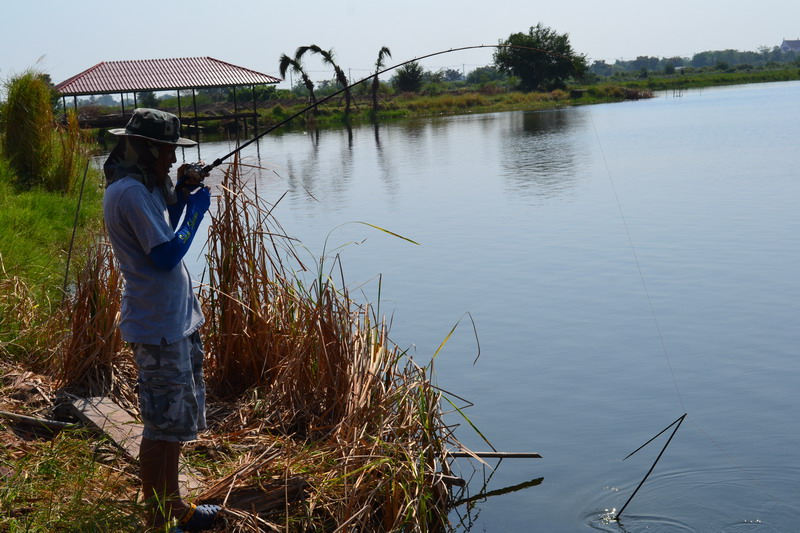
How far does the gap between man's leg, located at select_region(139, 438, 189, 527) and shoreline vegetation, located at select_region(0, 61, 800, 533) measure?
3.5 inches

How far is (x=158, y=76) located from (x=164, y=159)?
31.2 metres

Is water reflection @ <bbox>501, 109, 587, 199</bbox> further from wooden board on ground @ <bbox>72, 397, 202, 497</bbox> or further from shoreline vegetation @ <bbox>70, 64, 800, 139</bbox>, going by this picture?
shoreline vegetation @ <bbox>70, 64, 800, 139</bbox>

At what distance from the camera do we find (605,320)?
23.2 feet

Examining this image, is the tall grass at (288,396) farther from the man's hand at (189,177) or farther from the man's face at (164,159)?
the man's face at (164,159)

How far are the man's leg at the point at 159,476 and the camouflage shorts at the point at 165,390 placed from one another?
0.05 m

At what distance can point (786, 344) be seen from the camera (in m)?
6.25

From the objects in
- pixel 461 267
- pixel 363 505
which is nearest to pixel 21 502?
pixel 363 505

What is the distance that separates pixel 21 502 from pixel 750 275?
22.2 ft

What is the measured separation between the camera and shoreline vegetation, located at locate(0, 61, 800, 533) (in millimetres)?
3312

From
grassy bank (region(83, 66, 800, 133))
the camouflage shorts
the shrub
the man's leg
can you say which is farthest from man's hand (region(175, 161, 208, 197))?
grassy bank (region(83, 66, 800, 133))

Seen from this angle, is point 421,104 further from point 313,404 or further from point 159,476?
point 159,476

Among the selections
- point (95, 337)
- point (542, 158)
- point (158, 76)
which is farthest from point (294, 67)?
point (95, 337)

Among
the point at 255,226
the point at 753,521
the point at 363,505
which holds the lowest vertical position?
the point at 753,521

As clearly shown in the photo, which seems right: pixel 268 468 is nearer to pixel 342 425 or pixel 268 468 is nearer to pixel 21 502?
pixel 342 425
